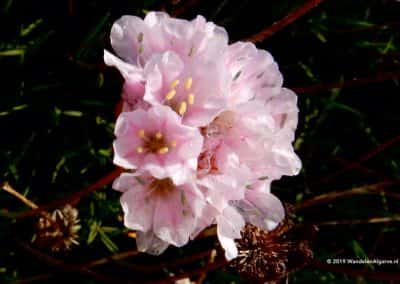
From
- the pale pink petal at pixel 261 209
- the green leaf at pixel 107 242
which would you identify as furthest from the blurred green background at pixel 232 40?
the pale pink petal at pixel 261 209

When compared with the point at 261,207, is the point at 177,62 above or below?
above

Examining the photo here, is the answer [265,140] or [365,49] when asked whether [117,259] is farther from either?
[365,49]

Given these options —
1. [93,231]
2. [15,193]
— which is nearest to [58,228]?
[15,193]

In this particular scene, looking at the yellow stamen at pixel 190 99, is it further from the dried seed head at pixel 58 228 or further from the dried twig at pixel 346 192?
the dried twig at pixel 346 192

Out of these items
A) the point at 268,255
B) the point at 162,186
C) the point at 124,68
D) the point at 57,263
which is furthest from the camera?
the point at 57,263

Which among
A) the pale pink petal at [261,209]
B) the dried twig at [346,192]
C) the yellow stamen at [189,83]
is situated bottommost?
the dried twig at [346,192]

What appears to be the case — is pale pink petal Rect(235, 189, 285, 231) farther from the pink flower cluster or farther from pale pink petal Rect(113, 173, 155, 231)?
pale pink petal Rect(113, 173, 155, 231)

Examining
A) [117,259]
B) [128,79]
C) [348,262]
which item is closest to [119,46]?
[128,79]

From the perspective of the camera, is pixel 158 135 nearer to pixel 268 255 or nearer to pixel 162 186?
pixel 162 186

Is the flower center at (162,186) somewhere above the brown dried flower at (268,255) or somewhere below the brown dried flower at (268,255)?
above
